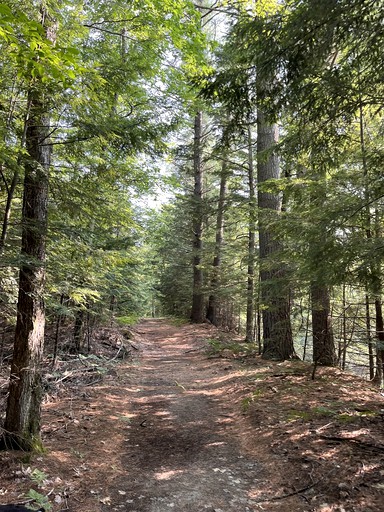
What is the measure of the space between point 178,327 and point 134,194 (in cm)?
964

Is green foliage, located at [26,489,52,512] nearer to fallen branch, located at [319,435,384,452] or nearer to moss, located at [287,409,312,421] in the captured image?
fallen branch, located at [319,435,384,452]

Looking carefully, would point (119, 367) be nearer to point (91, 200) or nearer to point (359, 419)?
point (91, 200)

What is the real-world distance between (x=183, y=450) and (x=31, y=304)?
304 centimetres

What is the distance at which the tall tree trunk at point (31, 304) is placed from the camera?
4.44 m

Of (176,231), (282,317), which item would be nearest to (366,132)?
(282,317)

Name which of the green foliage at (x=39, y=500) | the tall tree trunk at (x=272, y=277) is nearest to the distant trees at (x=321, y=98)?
the tall tree trunk at (x=272, y=277)

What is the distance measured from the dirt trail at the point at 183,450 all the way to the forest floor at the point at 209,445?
0.02 metres

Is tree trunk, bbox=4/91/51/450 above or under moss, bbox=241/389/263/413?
above

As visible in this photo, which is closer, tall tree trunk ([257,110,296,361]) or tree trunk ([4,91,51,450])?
tree trunk ([4,91,51,450])

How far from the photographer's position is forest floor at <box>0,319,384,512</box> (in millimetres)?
3654

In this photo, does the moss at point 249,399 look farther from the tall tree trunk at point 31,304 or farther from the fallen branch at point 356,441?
the tall tree trunk at point 31,304

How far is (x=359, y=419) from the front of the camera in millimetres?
4992

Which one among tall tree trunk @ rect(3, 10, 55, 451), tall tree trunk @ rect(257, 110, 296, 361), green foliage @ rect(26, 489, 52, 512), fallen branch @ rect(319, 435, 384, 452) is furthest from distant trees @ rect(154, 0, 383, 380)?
green foliage @ rect(26, 489, 52, 512)

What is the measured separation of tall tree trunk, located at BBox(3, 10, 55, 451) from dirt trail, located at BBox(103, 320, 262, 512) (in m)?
1.48
